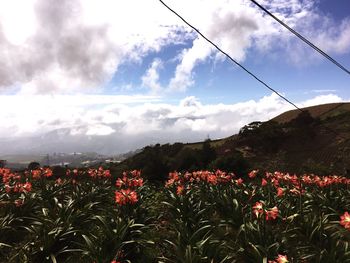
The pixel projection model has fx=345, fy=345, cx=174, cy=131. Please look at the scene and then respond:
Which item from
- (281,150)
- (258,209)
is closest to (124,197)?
(258,209)

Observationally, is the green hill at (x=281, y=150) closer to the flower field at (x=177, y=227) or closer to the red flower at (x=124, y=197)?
the flower field at (x=177, y=227)

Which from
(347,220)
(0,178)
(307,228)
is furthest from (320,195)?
(0,178)

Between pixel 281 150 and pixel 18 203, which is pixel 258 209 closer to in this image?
pixel 18 203

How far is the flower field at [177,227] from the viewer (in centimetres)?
695

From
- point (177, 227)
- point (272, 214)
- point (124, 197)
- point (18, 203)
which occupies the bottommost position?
point (177, 227)

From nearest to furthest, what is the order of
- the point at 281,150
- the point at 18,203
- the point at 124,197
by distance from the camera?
the point at 124,197 → the point at 18,203 → the point at 281,150

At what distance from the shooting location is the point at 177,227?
809 centimetres

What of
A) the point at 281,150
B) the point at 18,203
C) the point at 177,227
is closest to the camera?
the point at 177,227

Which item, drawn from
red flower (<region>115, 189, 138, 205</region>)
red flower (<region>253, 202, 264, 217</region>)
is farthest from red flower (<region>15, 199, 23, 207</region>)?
red flower (<region>253, 202, 264, 217</region>)

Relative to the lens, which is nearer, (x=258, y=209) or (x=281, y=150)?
(x=258, y=209)

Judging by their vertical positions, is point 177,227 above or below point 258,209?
below

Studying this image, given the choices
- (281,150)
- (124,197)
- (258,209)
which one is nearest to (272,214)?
(258,209)

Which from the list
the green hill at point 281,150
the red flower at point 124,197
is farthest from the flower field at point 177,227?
the green hill at point 281,150

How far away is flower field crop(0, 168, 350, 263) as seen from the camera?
274 inches
